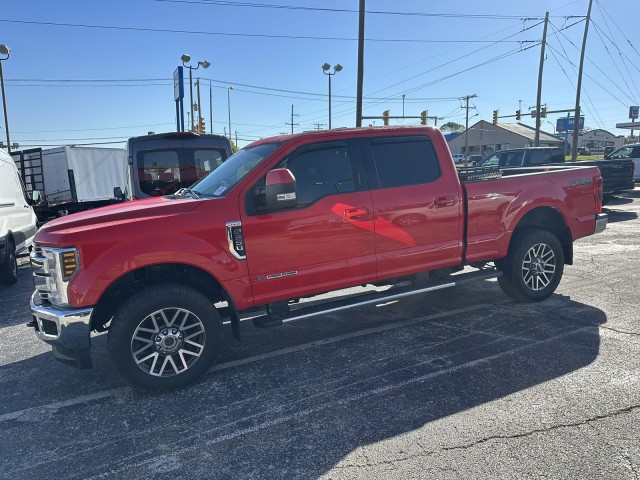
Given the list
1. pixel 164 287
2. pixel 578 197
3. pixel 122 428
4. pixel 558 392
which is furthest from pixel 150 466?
pixel 578 197

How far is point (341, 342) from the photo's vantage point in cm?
470

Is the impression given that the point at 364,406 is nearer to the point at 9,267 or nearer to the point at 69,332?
the point at 69,332

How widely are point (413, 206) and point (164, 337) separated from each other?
2.61 metres

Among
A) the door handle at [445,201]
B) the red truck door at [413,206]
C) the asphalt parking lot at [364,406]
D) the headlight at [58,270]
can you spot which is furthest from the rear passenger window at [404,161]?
the headlight at [58,270]

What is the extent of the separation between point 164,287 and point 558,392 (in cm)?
315

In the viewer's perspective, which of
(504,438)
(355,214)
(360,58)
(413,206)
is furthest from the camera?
(360,58)

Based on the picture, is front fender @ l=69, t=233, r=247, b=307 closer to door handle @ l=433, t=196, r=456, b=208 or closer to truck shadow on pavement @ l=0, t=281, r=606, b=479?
truck shadow on pavement @ l=0, t=281, r=606, b=479

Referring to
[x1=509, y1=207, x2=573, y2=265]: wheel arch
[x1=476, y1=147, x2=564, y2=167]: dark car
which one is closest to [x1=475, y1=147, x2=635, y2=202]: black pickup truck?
[x1=476, y1=147, x2=564, y2=167]: dark car

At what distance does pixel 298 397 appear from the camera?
361cm

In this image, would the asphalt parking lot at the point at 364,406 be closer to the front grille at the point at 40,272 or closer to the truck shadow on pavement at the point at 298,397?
the truck shadow on pavement at the point at 298,397

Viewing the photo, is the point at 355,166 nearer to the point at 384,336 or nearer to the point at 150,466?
the point at 384,336

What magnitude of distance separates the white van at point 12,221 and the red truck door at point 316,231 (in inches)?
220

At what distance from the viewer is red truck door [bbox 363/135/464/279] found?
4.54 meters

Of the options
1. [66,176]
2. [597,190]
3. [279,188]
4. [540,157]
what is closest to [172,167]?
[279,188]
